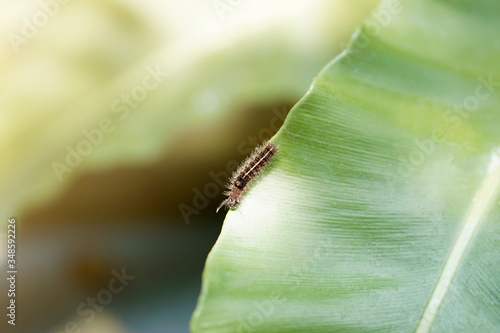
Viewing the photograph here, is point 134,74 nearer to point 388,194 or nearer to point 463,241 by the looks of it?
point 388,194

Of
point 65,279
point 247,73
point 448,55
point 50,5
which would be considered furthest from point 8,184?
point 448,55

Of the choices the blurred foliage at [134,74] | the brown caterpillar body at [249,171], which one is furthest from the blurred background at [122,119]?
the brown caterpillar body at [249,171]

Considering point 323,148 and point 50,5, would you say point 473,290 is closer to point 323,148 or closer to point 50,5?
point 323,148

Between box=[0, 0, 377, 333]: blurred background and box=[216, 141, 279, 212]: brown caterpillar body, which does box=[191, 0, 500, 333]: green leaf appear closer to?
box=[216, 141, 279, 212]: brown caterpillar body

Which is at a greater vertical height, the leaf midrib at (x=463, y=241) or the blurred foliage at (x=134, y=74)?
the blurred foliage at (x=134, y=74)

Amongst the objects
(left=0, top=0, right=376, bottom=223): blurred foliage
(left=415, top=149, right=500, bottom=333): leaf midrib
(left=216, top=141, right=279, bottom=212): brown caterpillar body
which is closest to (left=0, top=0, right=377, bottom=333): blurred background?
(left=0, top=0, right=376, bottom=223): blurred foliage

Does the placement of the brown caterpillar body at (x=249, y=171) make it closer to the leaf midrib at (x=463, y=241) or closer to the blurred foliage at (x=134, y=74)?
the blurred foliage at (x=134, y=74)

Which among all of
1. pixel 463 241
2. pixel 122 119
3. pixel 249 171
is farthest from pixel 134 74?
pixel 463 241

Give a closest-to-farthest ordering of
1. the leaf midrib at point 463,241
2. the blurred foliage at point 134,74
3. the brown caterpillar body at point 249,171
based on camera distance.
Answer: the leaf midrib at point 463,241 < the brown caterpillar body at point 249,171 < the blurred foliage at point 134,74

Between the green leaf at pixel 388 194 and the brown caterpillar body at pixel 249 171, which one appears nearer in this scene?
the green leaf at pixel 388 194
